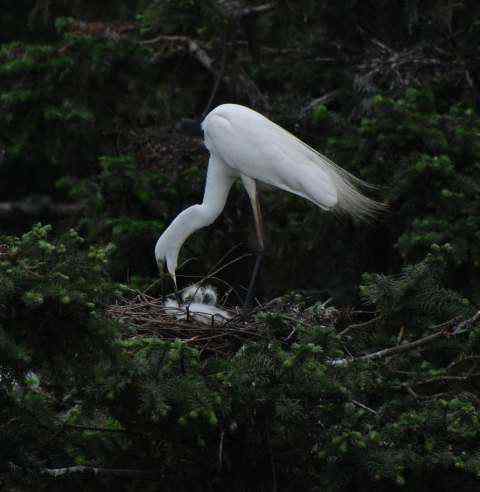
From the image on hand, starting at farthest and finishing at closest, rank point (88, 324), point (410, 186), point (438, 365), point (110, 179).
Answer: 1. point (110, 179)
2. point (410, 186)
3. point (438, 365)
4. point (88, 324)

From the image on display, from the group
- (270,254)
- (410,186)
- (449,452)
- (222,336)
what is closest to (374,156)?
(410,186)

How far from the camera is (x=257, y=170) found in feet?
19.6

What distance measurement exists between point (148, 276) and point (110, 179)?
584 millimetres

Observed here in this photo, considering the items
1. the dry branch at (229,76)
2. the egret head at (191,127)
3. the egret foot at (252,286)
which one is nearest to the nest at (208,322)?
the egret foot at (252,286)

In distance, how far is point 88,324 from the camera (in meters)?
3.47

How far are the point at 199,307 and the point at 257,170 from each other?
0.81 meters

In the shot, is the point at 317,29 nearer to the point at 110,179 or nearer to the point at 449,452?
the point at 110,179

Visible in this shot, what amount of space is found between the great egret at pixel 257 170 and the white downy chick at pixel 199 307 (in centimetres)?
16

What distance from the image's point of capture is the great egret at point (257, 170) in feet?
19.1

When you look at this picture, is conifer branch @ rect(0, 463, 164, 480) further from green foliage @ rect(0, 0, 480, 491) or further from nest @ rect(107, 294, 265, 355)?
nest @ rect(107, 294, 265, 355)

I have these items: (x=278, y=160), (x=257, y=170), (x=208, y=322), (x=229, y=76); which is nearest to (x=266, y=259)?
(x=229, y=76)

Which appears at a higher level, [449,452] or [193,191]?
[449,452]

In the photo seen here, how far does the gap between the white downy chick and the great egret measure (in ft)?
0.51

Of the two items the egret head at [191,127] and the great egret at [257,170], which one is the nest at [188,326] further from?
the egret head at [191,127]
